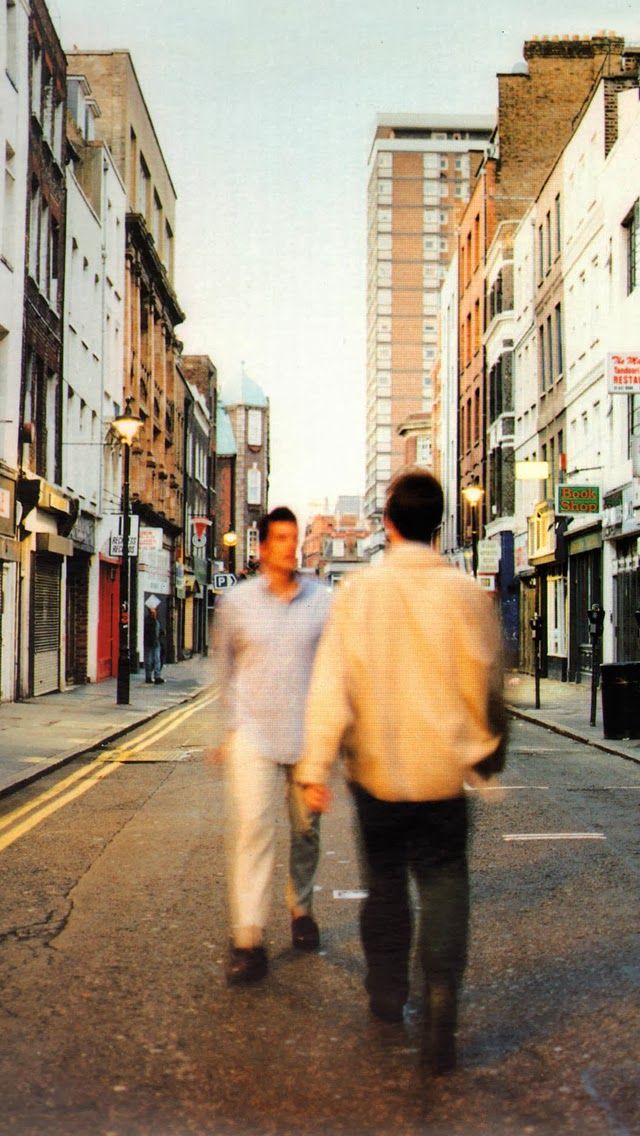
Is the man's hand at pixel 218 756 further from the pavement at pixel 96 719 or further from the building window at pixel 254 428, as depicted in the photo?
the building window at pixel 254 428

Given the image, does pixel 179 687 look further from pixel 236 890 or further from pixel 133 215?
pixel 236 890

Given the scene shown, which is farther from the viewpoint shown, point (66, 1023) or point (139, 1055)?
point (66, 1023)

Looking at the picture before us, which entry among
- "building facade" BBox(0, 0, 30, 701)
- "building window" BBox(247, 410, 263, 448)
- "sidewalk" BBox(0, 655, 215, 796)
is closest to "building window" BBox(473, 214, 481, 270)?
"sidewalk" BBox(0, 655, 215, 796)

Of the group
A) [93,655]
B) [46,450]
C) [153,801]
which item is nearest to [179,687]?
[93,655]

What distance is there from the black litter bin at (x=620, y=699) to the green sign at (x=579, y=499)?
42.5 feet

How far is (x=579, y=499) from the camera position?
97.6 feet

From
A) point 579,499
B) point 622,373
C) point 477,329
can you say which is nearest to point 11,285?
point 622,373

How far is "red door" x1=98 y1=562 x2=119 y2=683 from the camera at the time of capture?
3578cm

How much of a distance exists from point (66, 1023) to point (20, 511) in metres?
20.7

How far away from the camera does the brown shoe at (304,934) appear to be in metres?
5.90

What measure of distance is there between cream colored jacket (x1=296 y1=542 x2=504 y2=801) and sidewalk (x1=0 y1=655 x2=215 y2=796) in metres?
1.66

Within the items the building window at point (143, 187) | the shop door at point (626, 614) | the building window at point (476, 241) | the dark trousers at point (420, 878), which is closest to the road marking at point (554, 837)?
the dark trousers at point (420, 878)

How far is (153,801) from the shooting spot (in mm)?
11258

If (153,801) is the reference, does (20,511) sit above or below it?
above
